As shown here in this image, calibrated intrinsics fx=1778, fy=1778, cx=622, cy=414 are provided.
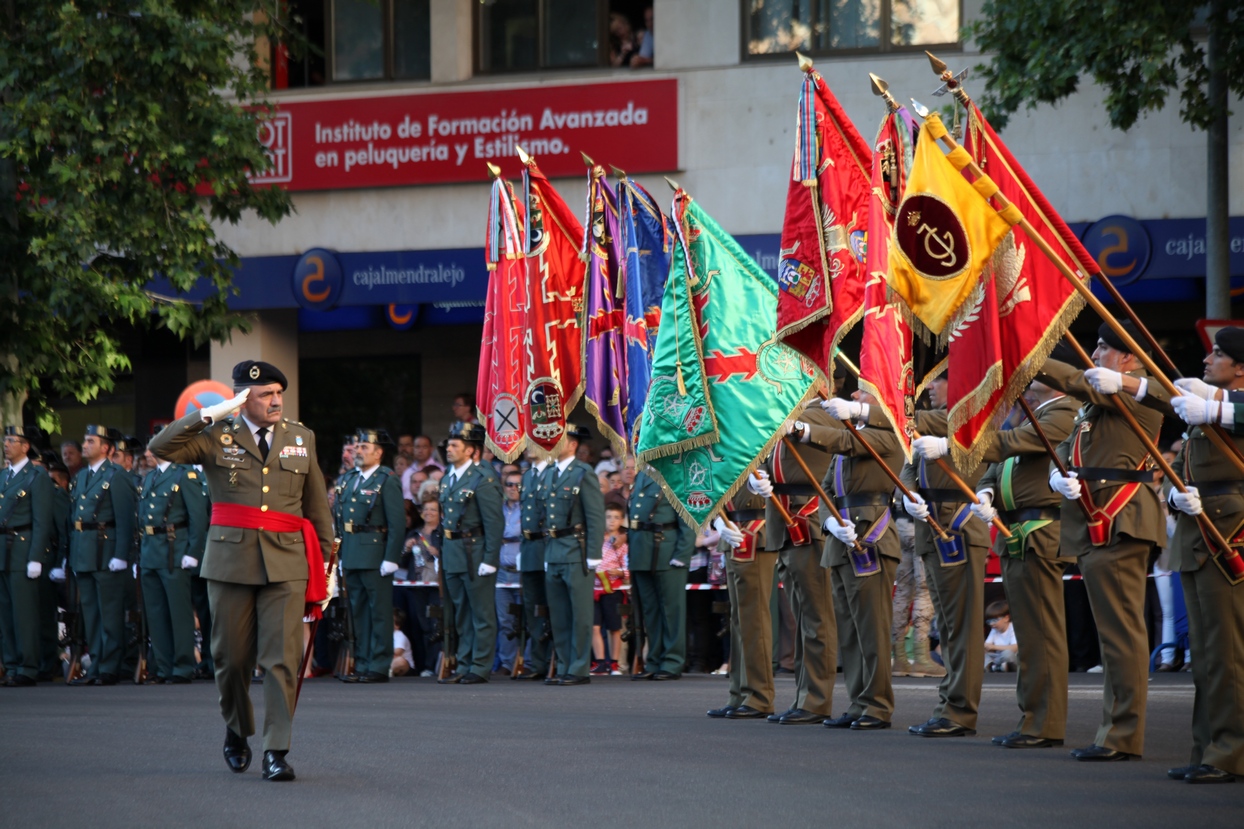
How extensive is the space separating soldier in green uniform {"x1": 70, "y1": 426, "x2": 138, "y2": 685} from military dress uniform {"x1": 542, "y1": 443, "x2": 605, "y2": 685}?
3988 millimetres

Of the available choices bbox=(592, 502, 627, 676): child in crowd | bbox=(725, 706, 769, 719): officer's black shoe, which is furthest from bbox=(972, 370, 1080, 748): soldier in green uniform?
bbox=(592, 502, 627, 676): child in crowd

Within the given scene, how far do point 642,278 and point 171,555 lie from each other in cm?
610

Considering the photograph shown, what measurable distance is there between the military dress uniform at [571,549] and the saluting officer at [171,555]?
316 centimetres

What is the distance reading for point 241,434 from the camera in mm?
8750

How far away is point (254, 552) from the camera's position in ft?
28.3

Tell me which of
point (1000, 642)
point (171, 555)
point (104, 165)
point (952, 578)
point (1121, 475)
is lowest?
point (1000, 642)

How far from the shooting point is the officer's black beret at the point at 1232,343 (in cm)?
815

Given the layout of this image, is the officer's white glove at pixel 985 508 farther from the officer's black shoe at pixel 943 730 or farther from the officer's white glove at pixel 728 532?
the officer's white glove at pixel 728 532

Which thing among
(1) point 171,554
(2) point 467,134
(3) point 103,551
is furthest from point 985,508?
(2) point 467,134

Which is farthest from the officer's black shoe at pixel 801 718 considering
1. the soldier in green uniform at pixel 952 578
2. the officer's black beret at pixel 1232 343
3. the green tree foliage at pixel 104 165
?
the green tree foliage at pixel 104 165

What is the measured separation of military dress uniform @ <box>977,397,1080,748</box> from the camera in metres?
9.34

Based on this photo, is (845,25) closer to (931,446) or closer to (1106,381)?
(931,446)

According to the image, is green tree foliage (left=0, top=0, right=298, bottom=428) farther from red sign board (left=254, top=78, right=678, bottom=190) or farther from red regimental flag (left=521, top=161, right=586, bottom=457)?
red regimental flag (left=521, top=161, right=586, bottom=457)

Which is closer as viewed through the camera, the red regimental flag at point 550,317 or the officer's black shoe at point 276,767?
the officer's black shoe at point 276,767
